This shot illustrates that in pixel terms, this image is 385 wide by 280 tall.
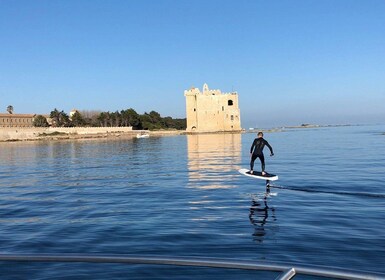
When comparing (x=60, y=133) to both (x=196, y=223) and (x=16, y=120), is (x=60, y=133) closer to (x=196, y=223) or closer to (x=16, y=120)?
(x=16, y=120)

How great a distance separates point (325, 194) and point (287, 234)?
4.89m

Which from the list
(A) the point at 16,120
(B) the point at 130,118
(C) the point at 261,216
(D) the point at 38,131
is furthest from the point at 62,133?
(C) the point at 261,216

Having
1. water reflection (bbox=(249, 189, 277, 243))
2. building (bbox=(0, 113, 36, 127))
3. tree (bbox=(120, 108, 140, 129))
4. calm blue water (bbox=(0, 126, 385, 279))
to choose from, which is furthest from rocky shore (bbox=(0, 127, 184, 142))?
water reflection (bbox=(249, 189, 277, 243))

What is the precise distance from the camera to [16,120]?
11631 cm

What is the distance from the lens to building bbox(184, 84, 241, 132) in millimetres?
95188

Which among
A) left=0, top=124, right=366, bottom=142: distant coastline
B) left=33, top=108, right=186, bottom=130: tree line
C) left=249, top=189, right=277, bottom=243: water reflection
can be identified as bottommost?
left=249, top=189, right=277, bottom=243: water reflection

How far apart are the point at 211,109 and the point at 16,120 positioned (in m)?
60.4

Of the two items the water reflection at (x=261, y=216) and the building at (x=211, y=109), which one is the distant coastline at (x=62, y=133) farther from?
the water reflection at (x=261, y=216)

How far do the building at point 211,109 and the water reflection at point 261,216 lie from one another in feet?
278

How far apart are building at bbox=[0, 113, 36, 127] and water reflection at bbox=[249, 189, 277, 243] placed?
11334cm

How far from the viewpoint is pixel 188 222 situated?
8.02 metres

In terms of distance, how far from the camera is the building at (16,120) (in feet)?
364

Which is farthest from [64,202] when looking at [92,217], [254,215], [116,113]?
[116,113]

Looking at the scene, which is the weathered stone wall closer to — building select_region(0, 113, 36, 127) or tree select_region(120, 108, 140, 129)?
tree select_region(120, 108, 140, 129)
